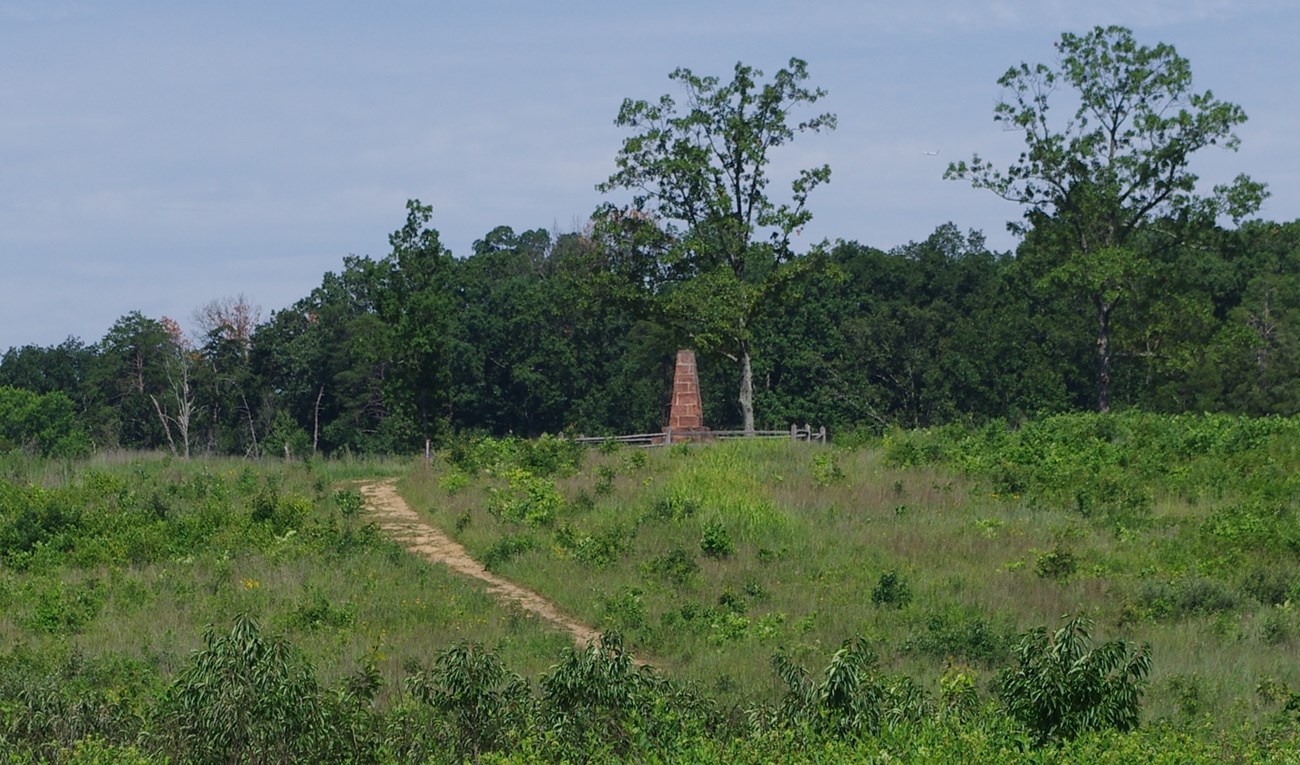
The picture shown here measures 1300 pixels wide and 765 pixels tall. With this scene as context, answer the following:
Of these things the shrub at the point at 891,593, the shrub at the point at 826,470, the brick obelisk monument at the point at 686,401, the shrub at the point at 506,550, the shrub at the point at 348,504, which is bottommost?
the shrub at the point at 891,593

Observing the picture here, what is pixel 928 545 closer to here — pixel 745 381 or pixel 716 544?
pixel 716 544

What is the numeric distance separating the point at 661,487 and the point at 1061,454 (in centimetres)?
882

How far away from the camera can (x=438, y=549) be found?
24.0 meters

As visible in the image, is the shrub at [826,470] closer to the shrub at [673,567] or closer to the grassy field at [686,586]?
the grassy field at [686,586]

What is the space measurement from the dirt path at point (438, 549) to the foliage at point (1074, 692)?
25.1 feet

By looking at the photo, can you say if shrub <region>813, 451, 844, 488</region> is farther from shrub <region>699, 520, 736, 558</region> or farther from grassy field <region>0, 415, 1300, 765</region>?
shrub <region>699, 520, 736, 558</region>

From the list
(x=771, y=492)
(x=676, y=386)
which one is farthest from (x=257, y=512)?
(x=676, y=386)

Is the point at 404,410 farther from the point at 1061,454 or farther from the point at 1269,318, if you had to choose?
the point at 1269,318

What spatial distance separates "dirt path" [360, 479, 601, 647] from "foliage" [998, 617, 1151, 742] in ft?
25.1

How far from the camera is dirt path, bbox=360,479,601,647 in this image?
64.1 ft

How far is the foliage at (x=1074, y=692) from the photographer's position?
36.0ft

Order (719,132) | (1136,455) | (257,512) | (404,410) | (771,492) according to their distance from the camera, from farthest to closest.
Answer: (404,410), (719,132), (1136,455), (771,492), (257,512)

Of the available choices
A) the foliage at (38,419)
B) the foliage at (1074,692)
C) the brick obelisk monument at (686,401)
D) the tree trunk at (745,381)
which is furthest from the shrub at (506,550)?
the foliage at (38,419)

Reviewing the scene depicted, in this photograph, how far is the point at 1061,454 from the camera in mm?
29250
